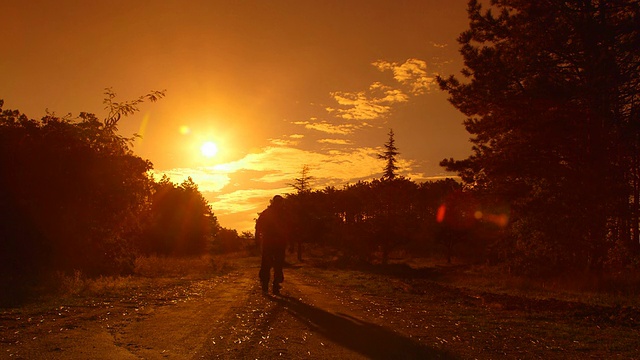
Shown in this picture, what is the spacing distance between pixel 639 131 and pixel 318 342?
63.0 feet

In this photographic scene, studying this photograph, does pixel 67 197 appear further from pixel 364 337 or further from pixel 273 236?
pixel 364 337

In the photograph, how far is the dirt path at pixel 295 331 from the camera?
20.2ft

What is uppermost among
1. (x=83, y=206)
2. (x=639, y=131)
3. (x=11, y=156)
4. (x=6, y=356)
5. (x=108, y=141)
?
(x=639, y=131)

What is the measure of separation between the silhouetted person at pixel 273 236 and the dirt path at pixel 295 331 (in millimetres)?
1566

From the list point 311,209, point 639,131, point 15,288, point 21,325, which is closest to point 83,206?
point 15,288

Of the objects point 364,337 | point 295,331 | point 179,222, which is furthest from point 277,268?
point 179,222

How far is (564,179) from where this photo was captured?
22891 millimetres

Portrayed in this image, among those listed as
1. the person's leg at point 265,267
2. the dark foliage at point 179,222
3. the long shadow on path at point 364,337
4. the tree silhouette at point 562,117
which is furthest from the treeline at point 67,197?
the dark foliage at point 179,222

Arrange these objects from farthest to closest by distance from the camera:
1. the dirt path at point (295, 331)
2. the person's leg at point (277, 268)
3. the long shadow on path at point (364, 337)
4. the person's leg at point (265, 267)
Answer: the person's leg at point (265, 267)
the person's leg at point (277, 268)
the long shadow on path at point (364, 337)
the dirt path at point (295, 331)

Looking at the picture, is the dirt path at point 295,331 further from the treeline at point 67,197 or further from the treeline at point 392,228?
the treeline at point 392,228

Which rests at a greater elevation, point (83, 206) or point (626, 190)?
point (626, 190)

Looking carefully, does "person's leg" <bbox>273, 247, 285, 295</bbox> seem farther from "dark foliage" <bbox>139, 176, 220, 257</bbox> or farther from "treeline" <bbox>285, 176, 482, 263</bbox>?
"dark foliage" <bbox>139, 176, 220, 257</bbox>

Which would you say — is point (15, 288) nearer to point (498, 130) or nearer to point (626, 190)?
point (498, 130)

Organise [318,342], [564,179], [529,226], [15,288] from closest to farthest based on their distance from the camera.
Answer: [318,342], [15,288], [564,179], [529,226]
